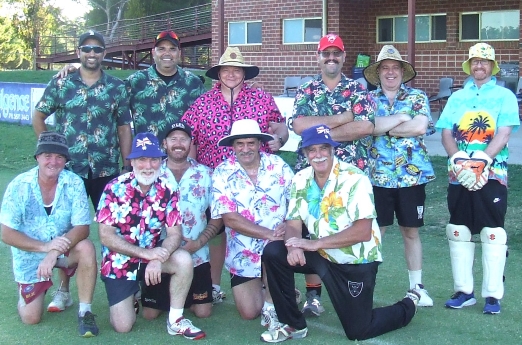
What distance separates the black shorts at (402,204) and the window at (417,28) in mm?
13612

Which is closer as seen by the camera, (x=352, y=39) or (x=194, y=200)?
(x=194, y=200)

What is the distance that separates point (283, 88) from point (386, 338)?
16101 mm

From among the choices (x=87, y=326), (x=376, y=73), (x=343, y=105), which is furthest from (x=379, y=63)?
(x=87, y=326)

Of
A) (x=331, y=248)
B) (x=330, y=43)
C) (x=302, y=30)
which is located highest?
(x=302, y=30)

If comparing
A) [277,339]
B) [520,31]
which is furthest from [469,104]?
[520,31]

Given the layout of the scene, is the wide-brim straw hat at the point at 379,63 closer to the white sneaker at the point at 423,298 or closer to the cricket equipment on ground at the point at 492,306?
the white sneaker at the point at 423,298

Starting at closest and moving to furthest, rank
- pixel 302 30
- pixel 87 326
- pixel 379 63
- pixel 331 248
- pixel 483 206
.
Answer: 1. pixel 331 248
2. pixel 87 326
3. pixel 483 206
4. pixel 379 63
5. pixel 302 30

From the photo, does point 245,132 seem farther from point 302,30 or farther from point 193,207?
point 302,30

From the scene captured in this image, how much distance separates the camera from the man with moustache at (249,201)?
18.6 feet

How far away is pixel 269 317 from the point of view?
17.8 feet

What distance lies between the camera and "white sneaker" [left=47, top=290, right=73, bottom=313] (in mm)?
5898

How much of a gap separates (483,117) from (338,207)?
137 cm

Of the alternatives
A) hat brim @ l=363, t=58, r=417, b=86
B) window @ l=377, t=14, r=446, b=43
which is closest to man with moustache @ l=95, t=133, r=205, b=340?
hat brim @ l=363, t=58, r=417, b=86

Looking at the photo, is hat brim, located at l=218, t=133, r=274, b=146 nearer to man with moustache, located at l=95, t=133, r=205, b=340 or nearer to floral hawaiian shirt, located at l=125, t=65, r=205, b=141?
man with moustache, located at l=95, t=133, r=205, b=340
